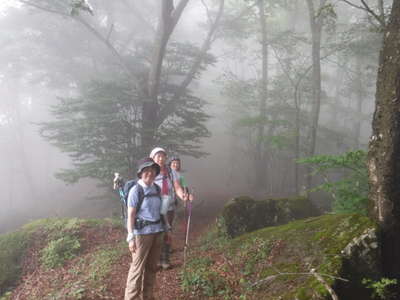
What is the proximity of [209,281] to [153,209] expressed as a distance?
1.79 metres

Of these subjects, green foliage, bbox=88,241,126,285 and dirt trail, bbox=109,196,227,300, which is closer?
dirt trail, bbox=109,196,227,300

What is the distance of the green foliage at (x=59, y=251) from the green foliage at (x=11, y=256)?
616 millimetres

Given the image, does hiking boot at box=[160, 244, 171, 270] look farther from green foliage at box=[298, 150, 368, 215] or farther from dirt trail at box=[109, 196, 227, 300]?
green foliage at box=[298, 150, 368, 215]

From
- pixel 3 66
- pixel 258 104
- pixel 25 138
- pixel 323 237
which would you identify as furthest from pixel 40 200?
pixel 323 237

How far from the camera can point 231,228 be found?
746 cm

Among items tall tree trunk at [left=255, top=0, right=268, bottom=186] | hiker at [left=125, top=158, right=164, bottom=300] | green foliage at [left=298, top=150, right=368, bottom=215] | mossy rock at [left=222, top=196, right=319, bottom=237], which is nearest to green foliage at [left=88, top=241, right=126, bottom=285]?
hiker at [left=125, top=158, right=164, bottom=300]

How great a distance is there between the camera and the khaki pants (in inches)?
167

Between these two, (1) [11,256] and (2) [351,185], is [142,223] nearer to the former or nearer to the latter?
(2) [351,185]

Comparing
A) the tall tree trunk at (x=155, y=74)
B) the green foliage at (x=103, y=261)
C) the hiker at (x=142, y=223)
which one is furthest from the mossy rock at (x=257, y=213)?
the tall tree trunk at (x=155, y=74)

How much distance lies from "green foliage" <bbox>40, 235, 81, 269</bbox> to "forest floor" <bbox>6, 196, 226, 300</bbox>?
16cm

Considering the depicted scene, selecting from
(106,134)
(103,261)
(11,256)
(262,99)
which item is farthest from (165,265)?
(262,99)

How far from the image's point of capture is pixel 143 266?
427 cm

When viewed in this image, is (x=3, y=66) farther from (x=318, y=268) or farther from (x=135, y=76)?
(x=318, y=268)

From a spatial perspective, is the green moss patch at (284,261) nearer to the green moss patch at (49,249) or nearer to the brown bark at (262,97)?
the green moss patch at (49,249)
